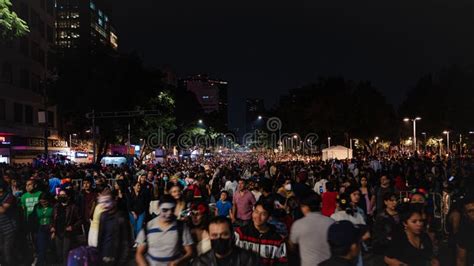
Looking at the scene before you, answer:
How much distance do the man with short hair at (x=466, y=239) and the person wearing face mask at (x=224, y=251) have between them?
2.66 metres

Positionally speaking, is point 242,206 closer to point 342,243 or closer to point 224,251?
point 224,251

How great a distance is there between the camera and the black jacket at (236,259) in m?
5.57

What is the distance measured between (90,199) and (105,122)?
32.6 meters

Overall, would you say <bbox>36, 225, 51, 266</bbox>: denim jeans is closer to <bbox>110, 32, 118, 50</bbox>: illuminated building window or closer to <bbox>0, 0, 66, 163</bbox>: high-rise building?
<bbox>0, 0, 66, 163</bbox>: high-rise building

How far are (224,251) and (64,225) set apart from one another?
5.56m

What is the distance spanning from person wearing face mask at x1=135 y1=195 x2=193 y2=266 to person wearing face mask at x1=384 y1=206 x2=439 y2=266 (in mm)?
2330

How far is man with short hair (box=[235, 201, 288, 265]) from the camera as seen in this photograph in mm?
6062

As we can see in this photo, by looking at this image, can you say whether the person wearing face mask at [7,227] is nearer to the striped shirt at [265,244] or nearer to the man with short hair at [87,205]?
the man with short hair at [87,205]

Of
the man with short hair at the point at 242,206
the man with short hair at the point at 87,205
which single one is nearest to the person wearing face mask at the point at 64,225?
the man with short hair at the point at 87,205

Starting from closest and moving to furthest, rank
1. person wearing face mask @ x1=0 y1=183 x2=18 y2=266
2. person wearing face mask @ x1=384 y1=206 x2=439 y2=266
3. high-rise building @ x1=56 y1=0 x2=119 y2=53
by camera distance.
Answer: person wearing face mask @ x1=384 y1=206 x2=439 y2=266 < person wearing face mask @ x1=0 y1=183 x2=18 y2=266 < high-rise building @ x1=56 y1=0 x2=119 y2=53

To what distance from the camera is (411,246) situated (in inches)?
216

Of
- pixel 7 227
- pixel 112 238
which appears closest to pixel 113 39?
pixel 7 227

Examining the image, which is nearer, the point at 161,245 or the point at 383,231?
the point at 161,245

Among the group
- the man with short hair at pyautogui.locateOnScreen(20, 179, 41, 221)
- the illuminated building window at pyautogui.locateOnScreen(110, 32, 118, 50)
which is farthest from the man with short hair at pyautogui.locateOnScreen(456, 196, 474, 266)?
the illuminated building window at pyautogui.locateOnScreen(110, 32, 118, 50)
